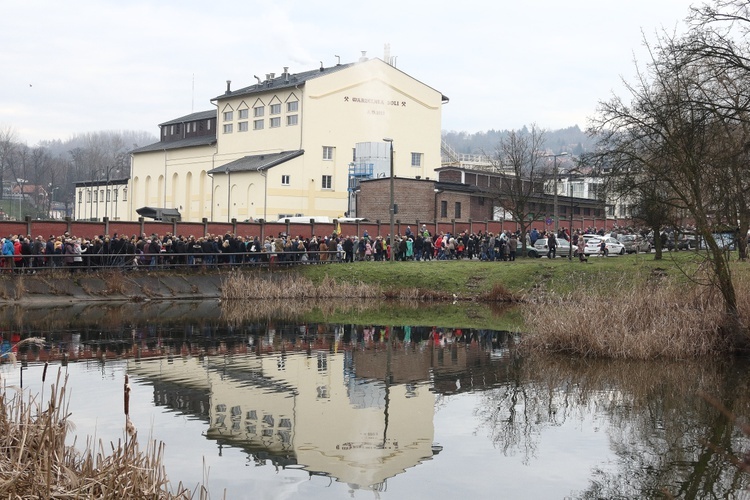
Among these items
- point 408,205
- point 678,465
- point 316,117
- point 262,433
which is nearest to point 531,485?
point 678,465

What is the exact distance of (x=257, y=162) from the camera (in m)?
73.6

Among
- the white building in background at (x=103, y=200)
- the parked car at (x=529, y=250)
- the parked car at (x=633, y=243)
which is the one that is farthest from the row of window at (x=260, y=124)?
the parked car at (x=633, y=243)

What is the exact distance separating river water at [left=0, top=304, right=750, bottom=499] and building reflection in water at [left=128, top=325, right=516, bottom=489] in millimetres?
45

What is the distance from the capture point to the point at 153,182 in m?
90.9

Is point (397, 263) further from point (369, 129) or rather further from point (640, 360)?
point (369, 129)

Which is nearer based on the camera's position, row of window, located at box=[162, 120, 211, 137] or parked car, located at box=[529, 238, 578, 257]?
parked car, located at box=[529, 238, 578, 257]

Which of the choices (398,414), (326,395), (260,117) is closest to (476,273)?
(326,395)

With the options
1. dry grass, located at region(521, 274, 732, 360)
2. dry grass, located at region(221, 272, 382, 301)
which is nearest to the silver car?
dry grass, located at region(221, 272, 382, 301)

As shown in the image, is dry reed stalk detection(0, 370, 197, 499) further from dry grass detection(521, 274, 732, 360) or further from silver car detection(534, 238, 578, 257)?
silver car detection(534, 238, 578, 257)

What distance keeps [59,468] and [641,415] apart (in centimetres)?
1120

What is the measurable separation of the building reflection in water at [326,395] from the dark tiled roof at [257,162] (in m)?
44.6

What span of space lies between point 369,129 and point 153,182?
83.2 ft

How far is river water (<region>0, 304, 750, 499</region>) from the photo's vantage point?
12.5 metres

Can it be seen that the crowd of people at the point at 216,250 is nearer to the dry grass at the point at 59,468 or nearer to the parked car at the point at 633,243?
the parked car at the point at 633,243
